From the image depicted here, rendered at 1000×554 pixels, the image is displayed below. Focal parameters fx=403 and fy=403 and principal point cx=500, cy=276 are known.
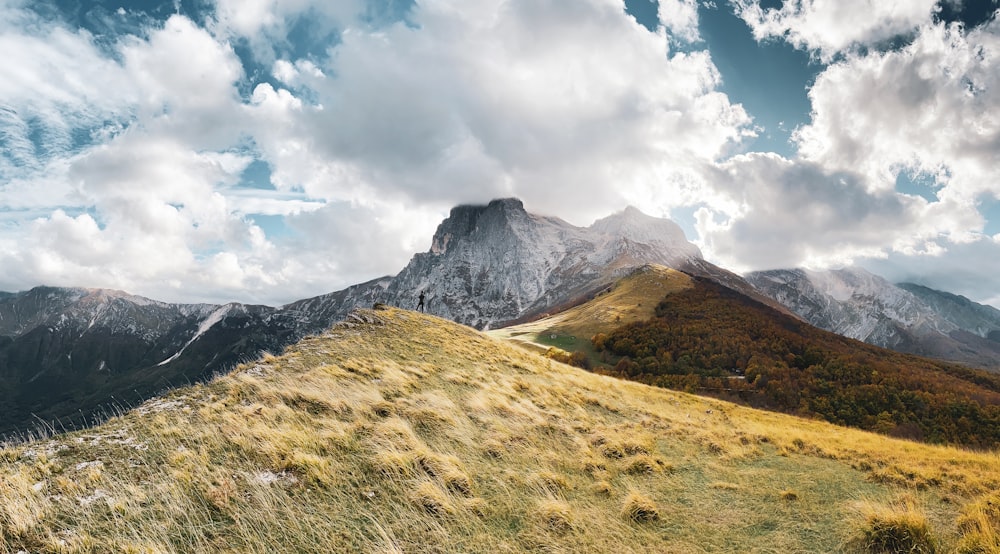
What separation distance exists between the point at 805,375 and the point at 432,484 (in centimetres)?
10923

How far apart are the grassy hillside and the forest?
6750cm

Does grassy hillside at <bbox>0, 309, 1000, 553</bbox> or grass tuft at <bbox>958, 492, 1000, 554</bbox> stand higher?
grass tuft at <bbox>958, 492, 1000, 554</bbox>

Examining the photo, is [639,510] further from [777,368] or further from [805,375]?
[805,375]

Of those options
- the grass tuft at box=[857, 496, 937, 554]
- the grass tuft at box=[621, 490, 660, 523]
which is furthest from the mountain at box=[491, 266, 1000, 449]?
the grass tuft at box=[857, 496, 937, 554]

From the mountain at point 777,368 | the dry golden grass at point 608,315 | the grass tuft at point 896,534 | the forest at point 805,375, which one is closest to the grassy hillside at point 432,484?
the grass tuft at point 896,534

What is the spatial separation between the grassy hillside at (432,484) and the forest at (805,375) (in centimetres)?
6750

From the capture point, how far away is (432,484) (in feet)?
29.8

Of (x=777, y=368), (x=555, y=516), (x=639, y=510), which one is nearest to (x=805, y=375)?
(x=777, y=368)

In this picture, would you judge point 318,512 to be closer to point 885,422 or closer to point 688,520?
point 688,520

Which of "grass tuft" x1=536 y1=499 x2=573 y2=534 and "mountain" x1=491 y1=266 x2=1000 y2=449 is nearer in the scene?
"grass tuft" x1=536 y1=499 x2=573 y2=534

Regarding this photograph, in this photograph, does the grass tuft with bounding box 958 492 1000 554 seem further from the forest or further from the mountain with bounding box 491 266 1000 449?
the forest

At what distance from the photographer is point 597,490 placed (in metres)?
10.9

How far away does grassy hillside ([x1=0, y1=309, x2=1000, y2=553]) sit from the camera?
7379 mm

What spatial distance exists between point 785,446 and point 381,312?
30.6 meters
